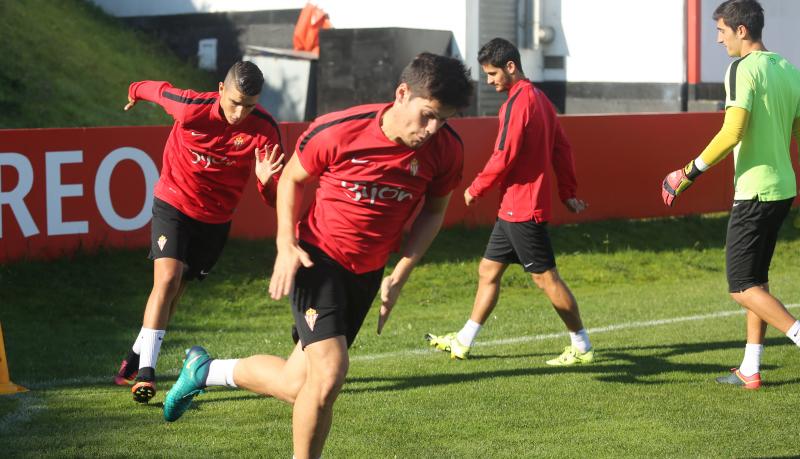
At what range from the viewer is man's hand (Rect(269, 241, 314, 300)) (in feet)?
16.3

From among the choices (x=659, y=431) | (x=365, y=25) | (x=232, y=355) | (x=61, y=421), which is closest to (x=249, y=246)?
(x=232, y=355)

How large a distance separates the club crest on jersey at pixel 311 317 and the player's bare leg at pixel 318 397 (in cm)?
9

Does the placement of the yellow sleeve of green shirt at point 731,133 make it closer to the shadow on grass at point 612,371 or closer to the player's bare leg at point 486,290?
the shadow on grass at point 612,371

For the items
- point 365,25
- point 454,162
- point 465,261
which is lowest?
point 465,261

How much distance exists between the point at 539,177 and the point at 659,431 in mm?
2411

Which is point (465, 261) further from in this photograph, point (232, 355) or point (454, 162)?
point (454, 162)

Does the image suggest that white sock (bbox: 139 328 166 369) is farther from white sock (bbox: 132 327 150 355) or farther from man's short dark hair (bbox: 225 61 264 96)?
man's short dark hair (bbox: 225 61 264 96)

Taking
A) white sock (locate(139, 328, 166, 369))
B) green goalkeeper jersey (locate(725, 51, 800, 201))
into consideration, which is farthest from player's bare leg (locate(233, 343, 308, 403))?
green goalkeeper jersey (locate(725, 51, 800, 201))

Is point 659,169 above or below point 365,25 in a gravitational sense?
below

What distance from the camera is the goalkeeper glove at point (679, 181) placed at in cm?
714

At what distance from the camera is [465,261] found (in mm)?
13469

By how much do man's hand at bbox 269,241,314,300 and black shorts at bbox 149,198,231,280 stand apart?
251 cm

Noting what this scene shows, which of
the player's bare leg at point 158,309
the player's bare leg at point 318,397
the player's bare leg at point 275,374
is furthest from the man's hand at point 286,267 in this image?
the player's bare leg at point 158,309

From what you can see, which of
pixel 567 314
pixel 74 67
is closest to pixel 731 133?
pixel 567 314
